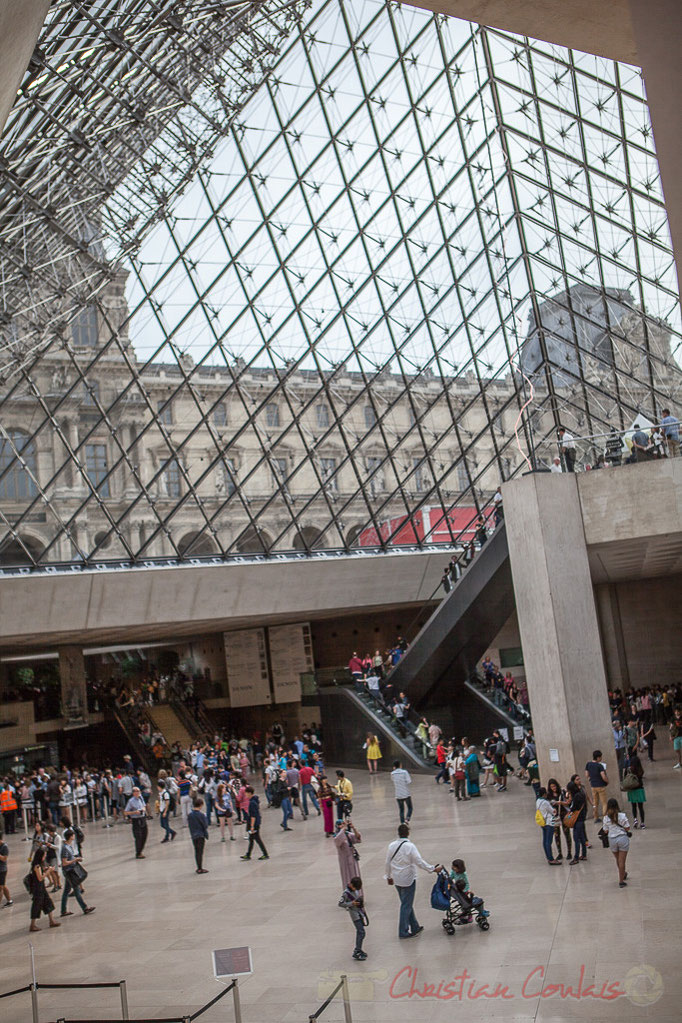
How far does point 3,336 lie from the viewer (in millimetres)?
31109

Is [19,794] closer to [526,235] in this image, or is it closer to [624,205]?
[526,235]

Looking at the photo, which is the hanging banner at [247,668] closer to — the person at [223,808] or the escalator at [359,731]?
the escalator at [359,731]

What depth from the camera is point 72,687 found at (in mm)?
37062

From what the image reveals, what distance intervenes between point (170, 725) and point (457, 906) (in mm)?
30063

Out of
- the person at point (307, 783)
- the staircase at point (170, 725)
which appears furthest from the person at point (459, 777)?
the staircase at point (170, 725)

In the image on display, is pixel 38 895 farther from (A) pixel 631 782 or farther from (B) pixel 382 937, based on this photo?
(A) pixel 631 782

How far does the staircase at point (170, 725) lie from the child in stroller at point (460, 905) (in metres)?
28.4

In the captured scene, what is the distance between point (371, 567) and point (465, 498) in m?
5.62

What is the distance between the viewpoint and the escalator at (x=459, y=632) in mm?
26609

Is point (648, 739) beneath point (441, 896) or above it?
above

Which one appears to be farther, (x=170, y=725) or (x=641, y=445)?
(x=170, y=725)

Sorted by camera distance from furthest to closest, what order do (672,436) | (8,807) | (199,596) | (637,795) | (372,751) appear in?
(199,596), (372,751), (8,807), (672,436), (637,795)

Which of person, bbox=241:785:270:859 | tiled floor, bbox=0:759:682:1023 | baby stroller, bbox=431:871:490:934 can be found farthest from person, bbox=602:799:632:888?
person, bbox=241:785:270:859

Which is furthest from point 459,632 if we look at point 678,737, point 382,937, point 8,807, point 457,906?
point 382,937
